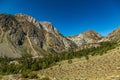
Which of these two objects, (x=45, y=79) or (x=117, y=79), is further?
(x=45, y=79)

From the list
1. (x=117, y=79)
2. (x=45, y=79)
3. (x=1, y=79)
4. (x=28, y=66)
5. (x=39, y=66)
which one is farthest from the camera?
(x=28, y=66)

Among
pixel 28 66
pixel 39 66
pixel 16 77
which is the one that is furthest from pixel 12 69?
pixel 16 77

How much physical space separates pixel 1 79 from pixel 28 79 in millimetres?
5767

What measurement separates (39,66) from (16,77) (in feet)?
448

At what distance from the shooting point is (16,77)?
44.5m

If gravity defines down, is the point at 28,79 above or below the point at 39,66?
below

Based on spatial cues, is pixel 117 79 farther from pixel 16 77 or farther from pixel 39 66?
pixel 39 66

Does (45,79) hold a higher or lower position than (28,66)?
lower

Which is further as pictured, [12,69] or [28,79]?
[12,69]

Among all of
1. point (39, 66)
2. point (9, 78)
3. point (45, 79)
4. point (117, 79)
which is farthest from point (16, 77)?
point (39, 66)

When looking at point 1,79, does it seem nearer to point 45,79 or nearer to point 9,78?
point 9,78

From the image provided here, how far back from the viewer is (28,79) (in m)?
41.8

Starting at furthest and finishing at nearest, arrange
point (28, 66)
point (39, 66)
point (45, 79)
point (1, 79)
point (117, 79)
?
point (28, 66) < point (39, 66) < point (1, 79) < point (45, 79) < point (117, 79)

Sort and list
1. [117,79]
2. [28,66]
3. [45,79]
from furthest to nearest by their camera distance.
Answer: [28,66] < [45,79] < [117,79]
